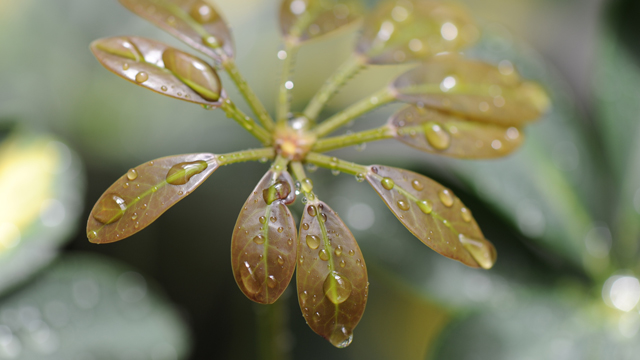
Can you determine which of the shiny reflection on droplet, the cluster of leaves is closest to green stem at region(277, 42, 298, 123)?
the cluster of leaves

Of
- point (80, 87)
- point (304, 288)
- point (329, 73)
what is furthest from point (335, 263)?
point (80, 87)

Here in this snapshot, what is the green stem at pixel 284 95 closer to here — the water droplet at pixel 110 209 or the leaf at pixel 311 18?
the leaf at pixel 311 18

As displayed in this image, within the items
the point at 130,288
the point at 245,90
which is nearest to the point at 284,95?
the point at 245,90

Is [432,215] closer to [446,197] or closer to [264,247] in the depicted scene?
[446,197]

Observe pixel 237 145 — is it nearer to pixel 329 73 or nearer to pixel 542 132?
pixel 329 73

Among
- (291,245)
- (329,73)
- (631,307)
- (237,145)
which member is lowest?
(291,245)

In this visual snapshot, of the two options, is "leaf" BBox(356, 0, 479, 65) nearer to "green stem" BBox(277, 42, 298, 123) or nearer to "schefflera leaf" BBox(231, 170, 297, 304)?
"green stem" BBox(277, 42, 298, 123)
